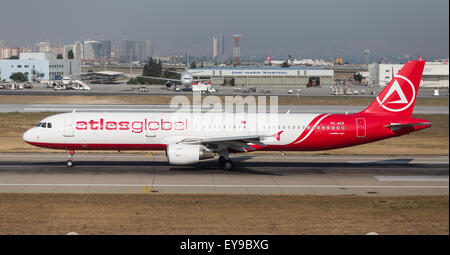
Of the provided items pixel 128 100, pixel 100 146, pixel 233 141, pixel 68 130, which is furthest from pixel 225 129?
pixel 128 100

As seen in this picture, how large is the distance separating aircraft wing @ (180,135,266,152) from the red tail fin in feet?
34.4

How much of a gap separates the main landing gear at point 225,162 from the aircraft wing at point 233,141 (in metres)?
0.80

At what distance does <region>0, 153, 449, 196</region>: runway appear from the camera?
103ft

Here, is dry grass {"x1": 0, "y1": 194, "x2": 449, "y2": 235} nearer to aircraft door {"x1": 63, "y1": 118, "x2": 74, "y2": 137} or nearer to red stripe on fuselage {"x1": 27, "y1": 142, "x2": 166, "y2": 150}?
red stripe on fuselage {"x1": 27, "y1": 142, "x2": 166, "y2": 150}

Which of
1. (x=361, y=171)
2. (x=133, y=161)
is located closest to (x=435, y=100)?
(x=361, y=171)

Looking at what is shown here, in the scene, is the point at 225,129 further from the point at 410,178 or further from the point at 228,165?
the point at 410,178

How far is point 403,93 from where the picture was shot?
39.5m

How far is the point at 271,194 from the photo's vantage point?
30109mm

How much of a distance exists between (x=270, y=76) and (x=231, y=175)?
428 feet

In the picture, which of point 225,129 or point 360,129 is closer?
point 225,129

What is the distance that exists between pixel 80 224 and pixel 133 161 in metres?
18.4

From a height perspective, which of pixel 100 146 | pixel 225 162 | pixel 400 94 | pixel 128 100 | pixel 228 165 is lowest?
pixel 228 165
